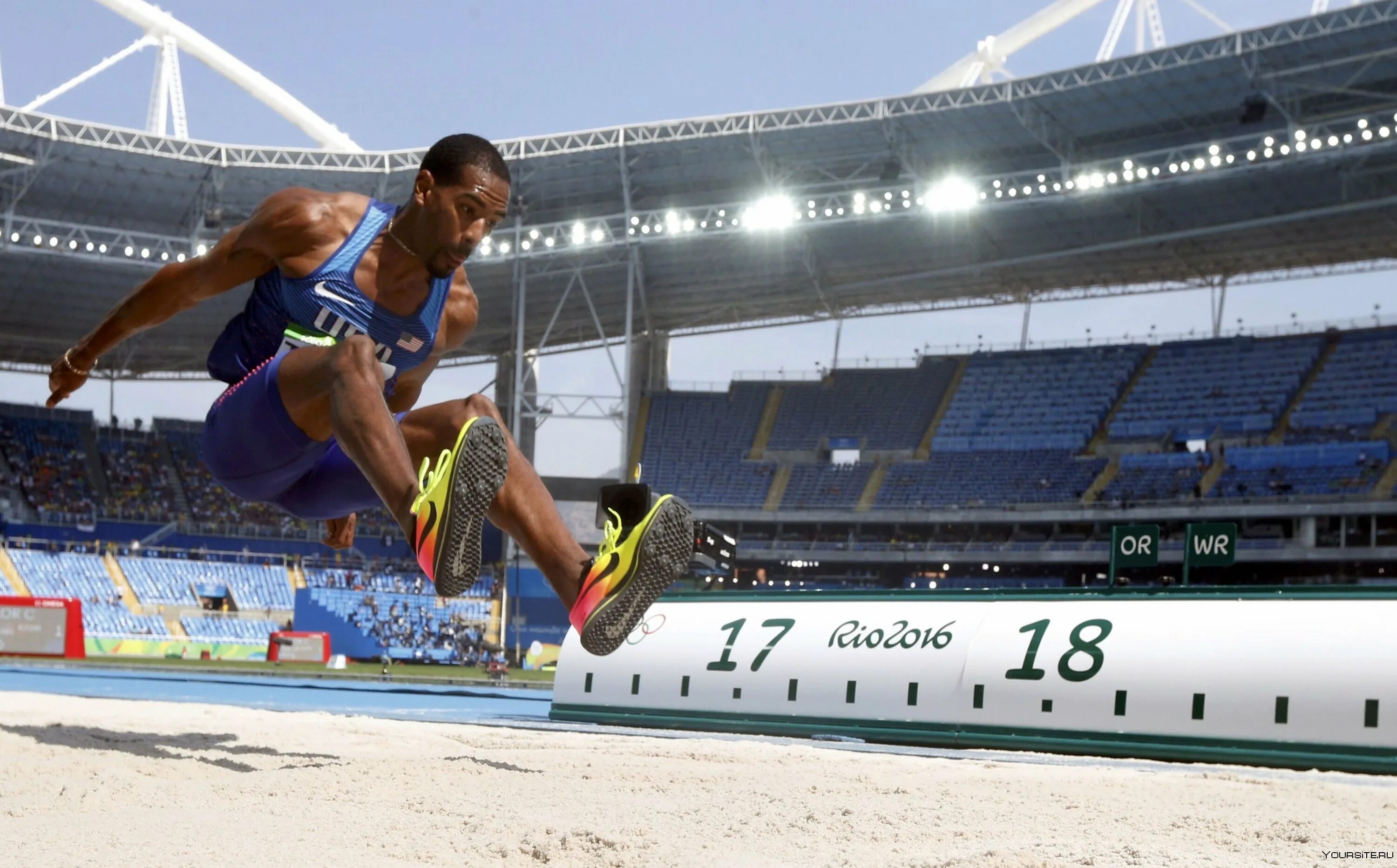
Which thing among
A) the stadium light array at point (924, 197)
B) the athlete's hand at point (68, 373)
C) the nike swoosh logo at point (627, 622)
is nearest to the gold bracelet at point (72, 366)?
the athlete's hand at point (68, 373)

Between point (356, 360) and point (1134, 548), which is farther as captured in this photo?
point (1134, 548)

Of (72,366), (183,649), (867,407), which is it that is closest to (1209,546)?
(72,366)

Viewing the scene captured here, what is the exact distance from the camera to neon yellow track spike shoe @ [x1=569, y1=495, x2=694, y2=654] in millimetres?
4297

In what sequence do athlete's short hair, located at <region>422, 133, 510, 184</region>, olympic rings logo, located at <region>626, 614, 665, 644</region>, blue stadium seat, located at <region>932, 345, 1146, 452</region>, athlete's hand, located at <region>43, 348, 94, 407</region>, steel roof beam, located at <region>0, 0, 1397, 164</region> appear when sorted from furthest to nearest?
blue stadium seat, located at <region>932, 345, 1146, 452</region> < steel roof beam, located at <region>0, 0, 1397, 164</region> < olympic rings logo, located at <region>626, 614, 665, 644</region> < athlete's hand, located at <region>43, 348, 94, 407</region> < athlete's short hair, located at <region>422, 133, 510, 184</region>

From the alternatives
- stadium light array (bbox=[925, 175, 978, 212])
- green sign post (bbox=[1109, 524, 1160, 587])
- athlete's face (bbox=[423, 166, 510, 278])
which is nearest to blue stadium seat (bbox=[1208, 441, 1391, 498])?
stadium light array (bbox=[925, 175, 978, 212])

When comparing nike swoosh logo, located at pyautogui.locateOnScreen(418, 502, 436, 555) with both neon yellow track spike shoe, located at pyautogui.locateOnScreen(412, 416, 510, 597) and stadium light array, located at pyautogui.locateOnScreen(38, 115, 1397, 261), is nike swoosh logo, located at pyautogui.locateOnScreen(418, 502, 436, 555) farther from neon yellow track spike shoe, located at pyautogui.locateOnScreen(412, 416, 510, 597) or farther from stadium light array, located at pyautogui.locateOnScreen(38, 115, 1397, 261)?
stadium light array, located at pyautogui.locateOnScreen(38, 115, 1397, 261)

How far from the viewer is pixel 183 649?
34.4 m

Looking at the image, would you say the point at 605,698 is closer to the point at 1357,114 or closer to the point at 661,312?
the point at 1357,114

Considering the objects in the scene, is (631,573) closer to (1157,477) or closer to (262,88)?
(1157,477)

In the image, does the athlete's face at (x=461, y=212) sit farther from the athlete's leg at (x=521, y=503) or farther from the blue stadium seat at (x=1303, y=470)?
the blue stadium seat at (x=1303, y=470)

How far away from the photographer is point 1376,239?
36.8 metres

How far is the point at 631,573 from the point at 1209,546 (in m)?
6.95

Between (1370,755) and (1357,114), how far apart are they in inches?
1090

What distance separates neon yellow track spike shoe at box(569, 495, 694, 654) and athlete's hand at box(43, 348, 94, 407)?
8.03 feet
